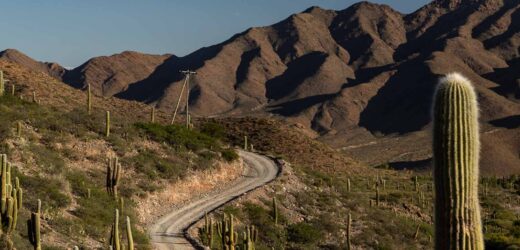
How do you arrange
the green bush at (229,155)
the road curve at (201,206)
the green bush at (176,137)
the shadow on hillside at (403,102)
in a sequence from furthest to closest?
the shadow on hillside at (403,102) < the green bush at (229,155) < the green bush at (176,137) < the road curve at (201,206)

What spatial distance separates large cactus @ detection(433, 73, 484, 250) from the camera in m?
6.93

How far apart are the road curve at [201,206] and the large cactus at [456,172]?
59.8 ft

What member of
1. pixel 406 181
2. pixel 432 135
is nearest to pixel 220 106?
pixel 406 181

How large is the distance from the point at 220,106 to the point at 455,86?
178494 mm

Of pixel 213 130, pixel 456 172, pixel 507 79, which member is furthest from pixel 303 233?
pixel 507 79

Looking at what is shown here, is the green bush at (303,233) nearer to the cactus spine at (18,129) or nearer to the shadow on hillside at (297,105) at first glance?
the cactus spine at (18,129)

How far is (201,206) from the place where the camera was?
31547mm

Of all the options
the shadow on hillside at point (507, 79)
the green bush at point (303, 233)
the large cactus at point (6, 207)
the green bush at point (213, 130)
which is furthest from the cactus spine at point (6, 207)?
the shadow on hillside at point (507, 79)

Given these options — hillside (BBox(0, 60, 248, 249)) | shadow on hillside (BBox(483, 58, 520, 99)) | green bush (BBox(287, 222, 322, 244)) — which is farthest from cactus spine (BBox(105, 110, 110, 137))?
shadow on hillside (BBox(483, 58, 520, 99))

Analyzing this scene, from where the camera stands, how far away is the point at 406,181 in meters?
60.4

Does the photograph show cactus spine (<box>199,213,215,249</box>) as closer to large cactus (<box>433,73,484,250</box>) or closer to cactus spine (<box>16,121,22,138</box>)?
cactus spine (<box>16,121,22,138</box>)

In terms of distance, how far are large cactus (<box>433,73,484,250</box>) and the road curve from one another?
59.8 feet

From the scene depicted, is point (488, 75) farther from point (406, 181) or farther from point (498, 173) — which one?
point (406, 181)

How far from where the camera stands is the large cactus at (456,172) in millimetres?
6930
